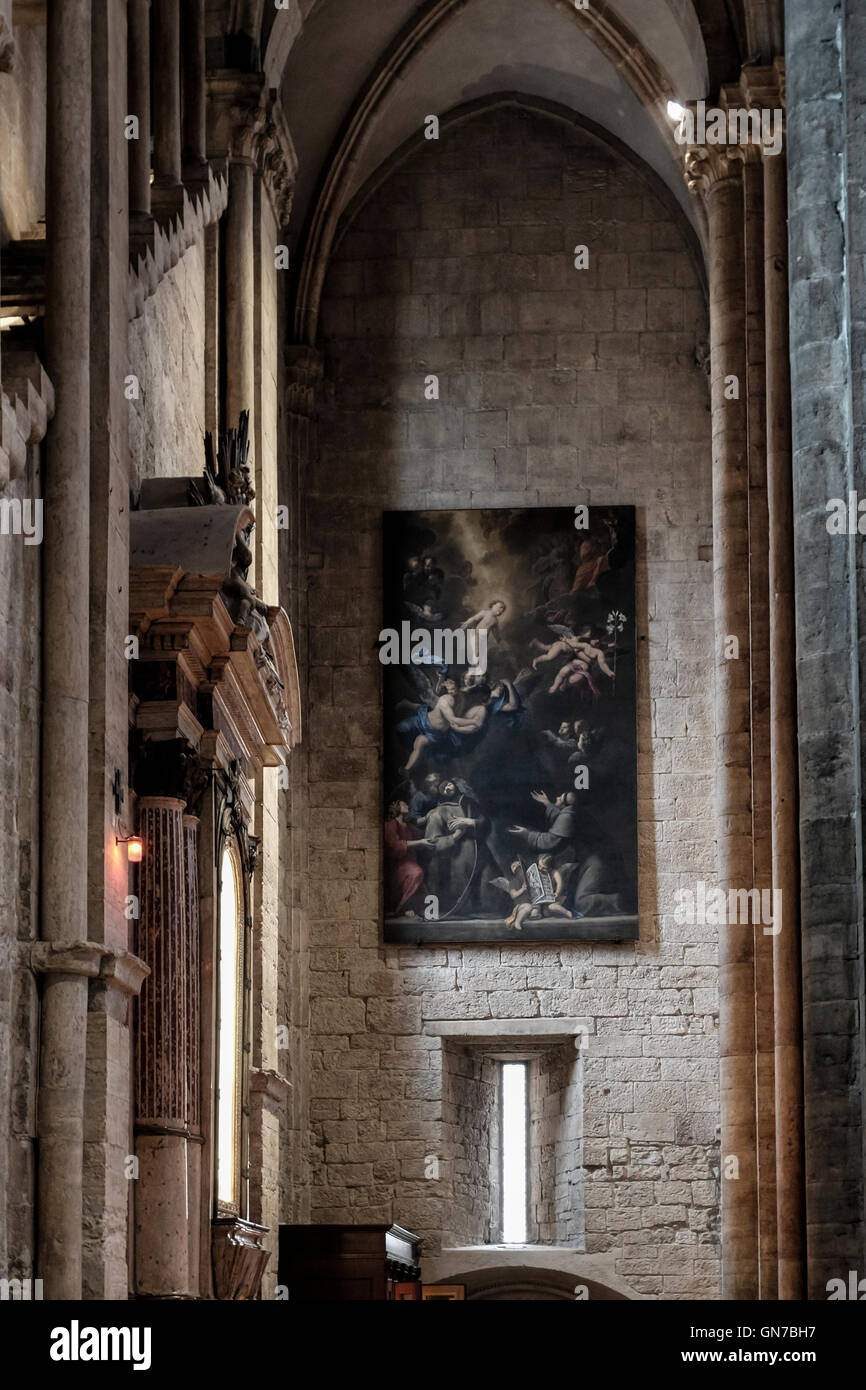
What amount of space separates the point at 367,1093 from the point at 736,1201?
5.11 m

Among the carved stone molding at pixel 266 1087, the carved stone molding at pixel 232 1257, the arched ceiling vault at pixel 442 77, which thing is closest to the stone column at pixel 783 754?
the carved stone molding at pixel 232 1257

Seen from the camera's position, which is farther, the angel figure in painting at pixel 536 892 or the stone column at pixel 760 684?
the angel figure in painting at pixel 536 892

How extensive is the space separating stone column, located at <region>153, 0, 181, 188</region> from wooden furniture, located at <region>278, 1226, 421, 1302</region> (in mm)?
7618

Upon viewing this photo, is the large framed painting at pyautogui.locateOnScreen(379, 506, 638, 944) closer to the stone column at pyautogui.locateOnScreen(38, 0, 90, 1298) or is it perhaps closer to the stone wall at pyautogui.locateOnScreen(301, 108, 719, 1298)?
the stone wall at pyautogui.locateOnScreen(301, 108, 719, 1298)

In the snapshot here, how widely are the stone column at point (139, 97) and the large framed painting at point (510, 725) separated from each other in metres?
7.96

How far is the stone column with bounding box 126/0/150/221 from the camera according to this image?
12188mm

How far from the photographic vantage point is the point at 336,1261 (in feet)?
53.6

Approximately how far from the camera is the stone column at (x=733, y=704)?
14.6 meters

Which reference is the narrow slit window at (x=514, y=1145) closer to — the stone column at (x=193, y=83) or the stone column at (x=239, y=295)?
the stone column at (x=239, y=295)

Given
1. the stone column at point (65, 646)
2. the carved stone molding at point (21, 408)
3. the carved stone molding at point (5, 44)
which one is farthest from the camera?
the stone column at point (65, 646)

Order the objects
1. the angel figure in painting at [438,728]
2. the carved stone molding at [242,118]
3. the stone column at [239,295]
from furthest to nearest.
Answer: the angel figure in painting at [438,728] < the carved stone molding at [242,118] < the stone column at [239,295]

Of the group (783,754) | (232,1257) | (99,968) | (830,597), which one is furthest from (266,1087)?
(830,597)

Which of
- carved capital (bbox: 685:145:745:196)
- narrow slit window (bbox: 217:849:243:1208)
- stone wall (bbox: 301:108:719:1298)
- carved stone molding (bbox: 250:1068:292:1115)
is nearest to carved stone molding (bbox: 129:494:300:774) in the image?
narrow slit window (bbox: 217:849:243:1208)
